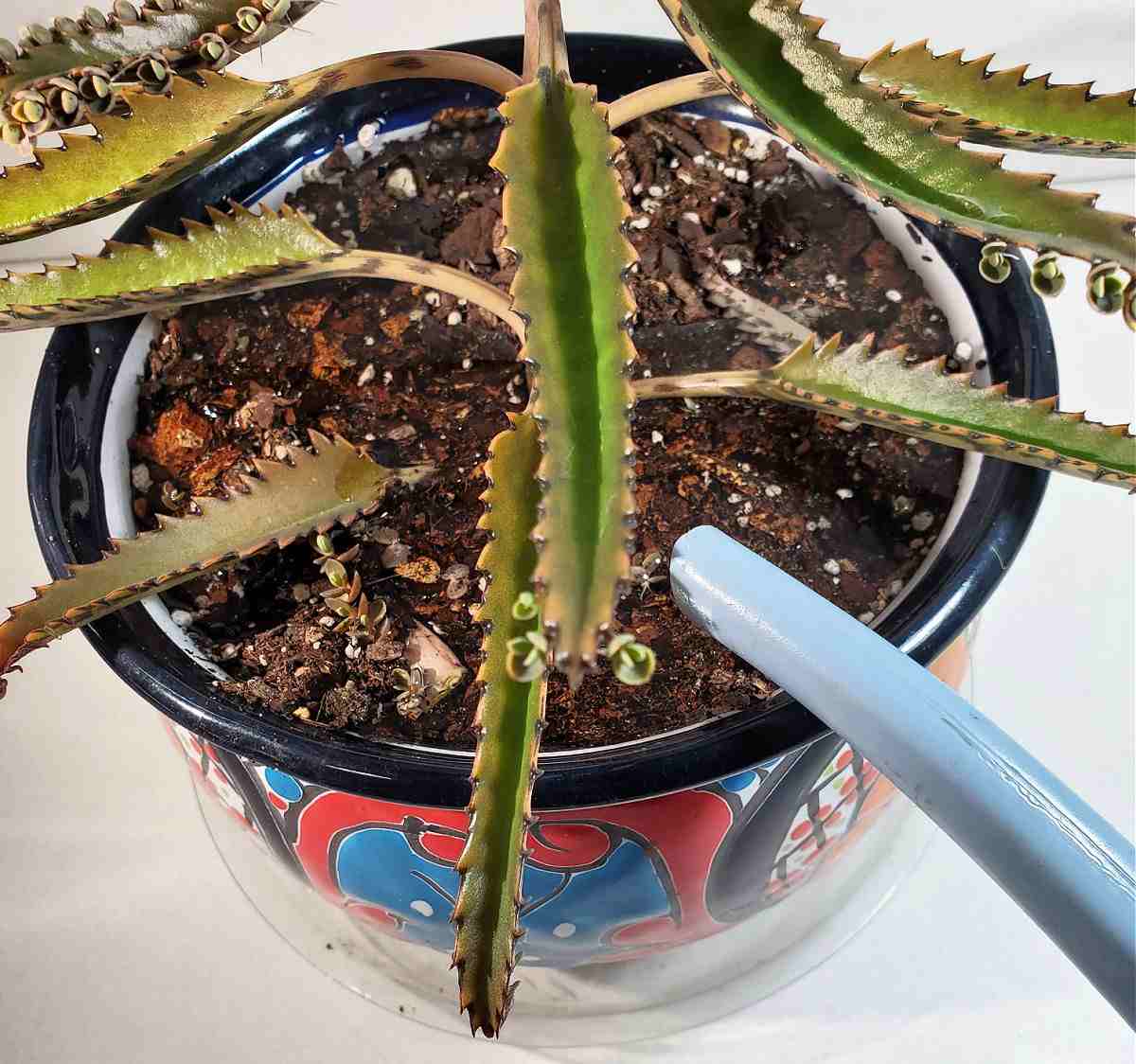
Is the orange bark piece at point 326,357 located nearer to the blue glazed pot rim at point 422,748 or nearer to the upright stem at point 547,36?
the blue glazed pot rim at point 422,748

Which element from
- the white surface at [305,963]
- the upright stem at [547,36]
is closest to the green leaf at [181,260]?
the upright stem at [547,36]

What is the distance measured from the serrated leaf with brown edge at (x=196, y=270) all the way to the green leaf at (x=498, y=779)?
0.35 ft

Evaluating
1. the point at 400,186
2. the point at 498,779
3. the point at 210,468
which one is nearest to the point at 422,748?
the point at 498,779

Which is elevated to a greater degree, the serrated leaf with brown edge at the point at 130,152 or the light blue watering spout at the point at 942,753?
the serrated leaf with brown edge at the point at 130,152

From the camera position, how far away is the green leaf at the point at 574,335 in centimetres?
27

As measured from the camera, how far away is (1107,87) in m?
0.90

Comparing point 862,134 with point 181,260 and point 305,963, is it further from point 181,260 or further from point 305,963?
point 305,963

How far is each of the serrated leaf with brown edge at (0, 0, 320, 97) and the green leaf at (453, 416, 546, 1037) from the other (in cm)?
19

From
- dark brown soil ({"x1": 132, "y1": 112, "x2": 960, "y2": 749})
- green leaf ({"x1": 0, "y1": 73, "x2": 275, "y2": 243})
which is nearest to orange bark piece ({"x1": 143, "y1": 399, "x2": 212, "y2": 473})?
dark brown soil ({"x1": 132, "y1": 112, "x2": 960, "y2": 749})

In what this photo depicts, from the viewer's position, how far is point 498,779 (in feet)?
1.06

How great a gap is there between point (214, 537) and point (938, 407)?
24 cm

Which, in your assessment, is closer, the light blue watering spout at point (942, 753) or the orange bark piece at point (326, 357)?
the light blue watering spout at point (942, 753)

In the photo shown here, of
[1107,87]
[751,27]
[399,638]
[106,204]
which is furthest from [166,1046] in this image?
[1107,87]

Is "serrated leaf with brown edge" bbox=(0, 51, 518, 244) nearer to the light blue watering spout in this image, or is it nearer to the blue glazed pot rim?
the blue glazed pot rim
